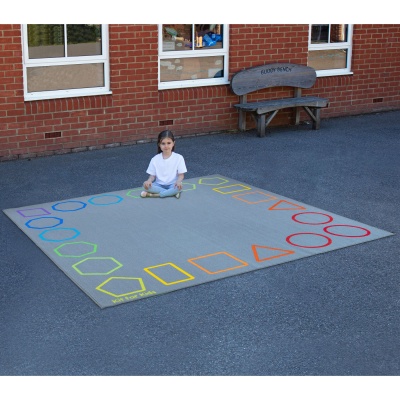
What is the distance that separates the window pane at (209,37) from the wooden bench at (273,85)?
0.65 metres

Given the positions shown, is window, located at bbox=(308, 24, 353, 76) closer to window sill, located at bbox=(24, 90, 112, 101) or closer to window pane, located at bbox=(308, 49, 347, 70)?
window pane, located at bbox=(308, 49, 347, 70)

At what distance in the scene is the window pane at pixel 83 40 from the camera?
31.0 feet

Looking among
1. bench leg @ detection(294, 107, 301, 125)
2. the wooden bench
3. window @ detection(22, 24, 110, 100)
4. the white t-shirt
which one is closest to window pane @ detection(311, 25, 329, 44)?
the wooden bench

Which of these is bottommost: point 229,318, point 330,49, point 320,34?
point 229,318

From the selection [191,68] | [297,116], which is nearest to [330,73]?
[297,116]

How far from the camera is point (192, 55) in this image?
1062 centimetres

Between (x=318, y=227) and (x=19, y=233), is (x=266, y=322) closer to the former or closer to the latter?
(x=318, y=227)

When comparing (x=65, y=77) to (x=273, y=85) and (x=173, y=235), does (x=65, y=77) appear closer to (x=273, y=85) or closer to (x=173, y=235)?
(x=273, y=85)

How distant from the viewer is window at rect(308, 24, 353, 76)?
39.1 ft

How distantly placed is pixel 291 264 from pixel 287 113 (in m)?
6.61

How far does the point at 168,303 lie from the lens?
4898 millimetres

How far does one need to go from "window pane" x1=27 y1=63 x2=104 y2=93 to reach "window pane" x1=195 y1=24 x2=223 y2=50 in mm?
1814

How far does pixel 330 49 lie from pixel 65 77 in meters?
5.33

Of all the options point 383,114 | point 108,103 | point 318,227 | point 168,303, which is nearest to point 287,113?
point 383,114
